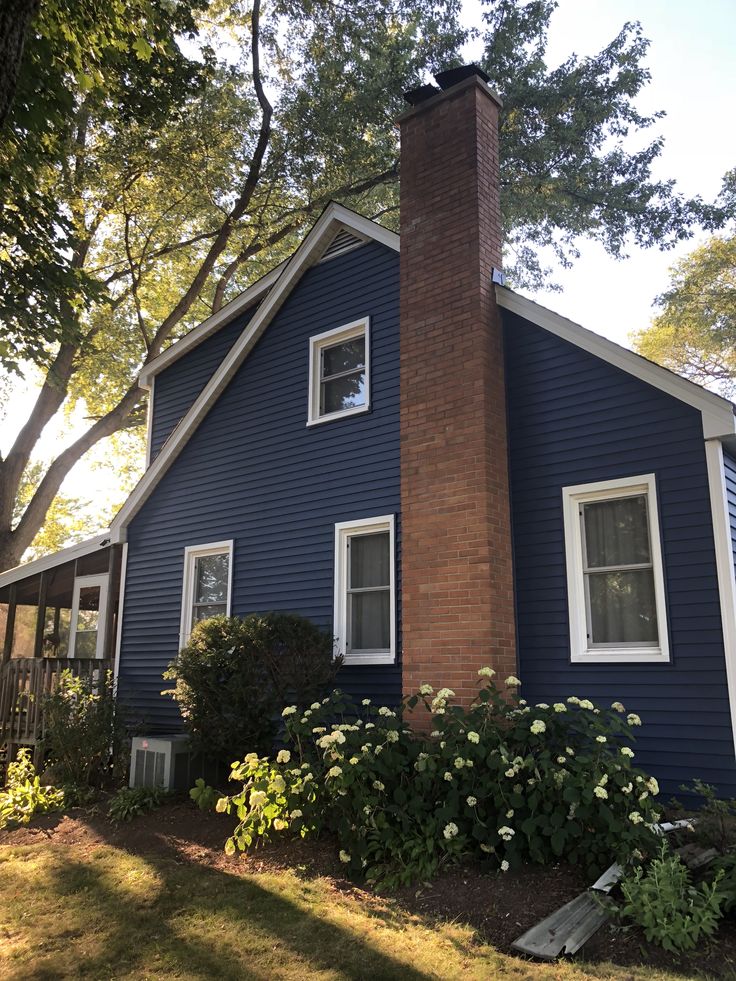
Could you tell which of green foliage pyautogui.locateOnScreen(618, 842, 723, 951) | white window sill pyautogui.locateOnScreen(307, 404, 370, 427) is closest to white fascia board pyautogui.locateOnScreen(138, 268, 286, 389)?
white window sill pyautogui.locateOnScreen(307, 404, 370, 427)

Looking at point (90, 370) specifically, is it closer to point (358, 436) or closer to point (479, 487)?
point (358, 436)

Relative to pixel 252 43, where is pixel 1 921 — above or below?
below

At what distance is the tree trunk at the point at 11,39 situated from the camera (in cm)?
388

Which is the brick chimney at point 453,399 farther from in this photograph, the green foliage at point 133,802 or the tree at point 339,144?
the tree at point 339,144

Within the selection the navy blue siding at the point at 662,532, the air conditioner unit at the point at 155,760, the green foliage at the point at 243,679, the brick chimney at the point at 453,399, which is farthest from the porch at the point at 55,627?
the navy blue siding at the point at 662,532

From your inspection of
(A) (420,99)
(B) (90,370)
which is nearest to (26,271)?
(A) (420,99)

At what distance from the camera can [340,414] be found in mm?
9898

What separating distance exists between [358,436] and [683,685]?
4.74m

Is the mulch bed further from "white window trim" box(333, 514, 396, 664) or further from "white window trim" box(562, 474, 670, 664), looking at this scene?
"white window trim" box(333, 514, 396, 664)

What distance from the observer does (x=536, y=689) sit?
752 centimetres

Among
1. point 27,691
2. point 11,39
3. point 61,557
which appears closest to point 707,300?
point 61,557

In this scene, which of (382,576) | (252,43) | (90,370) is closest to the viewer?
(382,576)

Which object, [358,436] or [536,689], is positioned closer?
[536,689]

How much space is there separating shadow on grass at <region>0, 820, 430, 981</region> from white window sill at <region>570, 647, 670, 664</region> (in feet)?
10.4
